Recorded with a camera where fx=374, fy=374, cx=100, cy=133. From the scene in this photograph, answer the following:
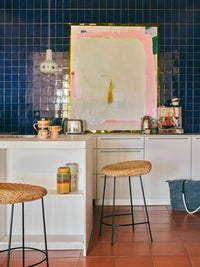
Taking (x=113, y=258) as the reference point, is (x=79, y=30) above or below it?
above

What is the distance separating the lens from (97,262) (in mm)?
2705

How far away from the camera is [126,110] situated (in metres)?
4.86

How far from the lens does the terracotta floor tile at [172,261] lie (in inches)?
104

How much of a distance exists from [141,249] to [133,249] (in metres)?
0.06

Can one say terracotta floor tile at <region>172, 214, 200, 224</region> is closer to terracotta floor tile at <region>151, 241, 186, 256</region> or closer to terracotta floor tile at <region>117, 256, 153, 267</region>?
terracotta floor tile at <region>151, 241, 186, 256</region>

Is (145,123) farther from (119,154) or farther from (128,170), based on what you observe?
(128,170)

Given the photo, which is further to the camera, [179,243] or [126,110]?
[126,110]

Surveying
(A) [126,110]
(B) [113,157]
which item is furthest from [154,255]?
(A) [126,110]

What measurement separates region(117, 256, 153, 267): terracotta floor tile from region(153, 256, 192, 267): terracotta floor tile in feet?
0.16

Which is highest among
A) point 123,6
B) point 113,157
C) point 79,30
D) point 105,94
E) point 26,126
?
point 123,6

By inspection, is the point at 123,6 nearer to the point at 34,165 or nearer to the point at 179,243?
the point at 34,165

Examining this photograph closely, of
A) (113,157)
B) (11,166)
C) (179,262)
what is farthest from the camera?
(113,157)

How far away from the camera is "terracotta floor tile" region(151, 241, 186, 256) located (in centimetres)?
287

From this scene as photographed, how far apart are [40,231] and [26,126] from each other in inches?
83.7
